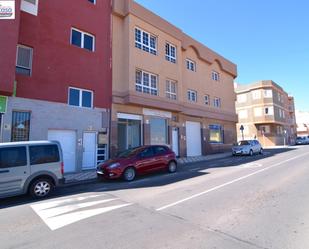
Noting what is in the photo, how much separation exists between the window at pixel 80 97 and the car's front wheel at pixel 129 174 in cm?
630

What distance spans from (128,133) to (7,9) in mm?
10236

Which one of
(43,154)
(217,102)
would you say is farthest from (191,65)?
(43,154)

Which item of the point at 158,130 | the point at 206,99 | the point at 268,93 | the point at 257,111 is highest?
the point at 268,93

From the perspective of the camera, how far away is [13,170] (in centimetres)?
793

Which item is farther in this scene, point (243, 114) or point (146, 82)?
point (243, 114)

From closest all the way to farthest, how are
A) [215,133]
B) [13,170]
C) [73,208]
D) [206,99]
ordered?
[73,208]
[13,170]
[206,99]
[215,133]

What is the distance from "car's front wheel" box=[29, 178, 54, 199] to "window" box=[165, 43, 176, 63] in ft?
51.0

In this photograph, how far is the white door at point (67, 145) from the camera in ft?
46.4

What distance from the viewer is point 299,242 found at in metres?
4.23

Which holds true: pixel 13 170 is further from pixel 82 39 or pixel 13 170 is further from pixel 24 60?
pixel 82 39

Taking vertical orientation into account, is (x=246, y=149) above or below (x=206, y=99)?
below

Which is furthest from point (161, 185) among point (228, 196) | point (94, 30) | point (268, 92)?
point (268, 92)

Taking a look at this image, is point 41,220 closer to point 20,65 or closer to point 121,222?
point 121,222

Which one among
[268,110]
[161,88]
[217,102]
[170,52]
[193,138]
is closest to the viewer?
[161,88]
